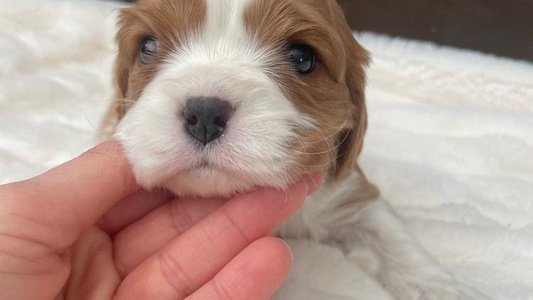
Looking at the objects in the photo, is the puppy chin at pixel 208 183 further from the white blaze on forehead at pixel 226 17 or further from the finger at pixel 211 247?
the white blaze on forehead at pixel 226 17

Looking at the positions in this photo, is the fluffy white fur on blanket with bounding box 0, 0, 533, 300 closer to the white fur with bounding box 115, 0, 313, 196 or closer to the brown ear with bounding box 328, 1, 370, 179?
the brown ear with bounding box 328, 1, 370, 179

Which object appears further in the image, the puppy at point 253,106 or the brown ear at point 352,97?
the brown ear at point 352,97

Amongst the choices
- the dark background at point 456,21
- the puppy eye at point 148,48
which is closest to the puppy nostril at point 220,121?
the puppy eye at point 148,48

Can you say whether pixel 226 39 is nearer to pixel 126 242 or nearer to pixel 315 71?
pixel 315 71

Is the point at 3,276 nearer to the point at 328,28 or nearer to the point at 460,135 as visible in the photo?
the point at 328,28

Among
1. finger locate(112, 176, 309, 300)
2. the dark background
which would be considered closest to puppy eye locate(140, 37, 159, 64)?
finger locate(112, 176, 309, 300)

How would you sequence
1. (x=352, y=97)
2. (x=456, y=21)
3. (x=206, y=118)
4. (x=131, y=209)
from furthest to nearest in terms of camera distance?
(x=456, y=21) → (x=352, y=97) → (x=131, y=209) → (x=206, y=118)

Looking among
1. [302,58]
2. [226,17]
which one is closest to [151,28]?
[226,17]

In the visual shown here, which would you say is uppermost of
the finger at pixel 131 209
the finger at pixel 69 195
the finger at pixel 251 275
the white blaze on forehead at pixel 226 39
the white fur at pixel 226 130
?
the white blaze on forehead at pixel 226 39
